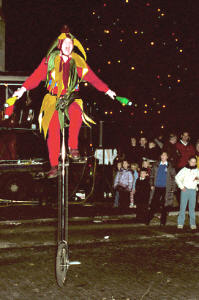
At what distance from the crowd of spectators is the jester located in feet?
27.4

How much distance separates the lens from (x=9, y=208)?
1748cm

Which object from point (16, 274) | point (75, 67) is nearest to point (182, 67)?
point (16, 274)

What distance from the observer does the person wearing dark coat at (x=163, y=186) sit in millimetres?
14430

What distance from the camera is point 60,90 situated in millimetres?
5906

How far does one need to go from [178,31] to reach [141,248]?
10.6m

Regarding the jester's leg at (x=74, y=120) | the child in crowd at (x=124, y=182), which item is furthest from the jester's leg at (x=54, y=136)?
the child in crowd at (x=124, y=182)

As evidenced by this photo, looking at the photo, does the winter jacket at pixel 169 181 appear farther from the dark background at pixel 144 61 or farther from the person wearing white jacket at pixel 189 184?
the dark background at pixel 144 61

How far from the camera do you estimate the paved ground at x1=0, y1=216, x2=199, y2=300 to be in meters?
8.27

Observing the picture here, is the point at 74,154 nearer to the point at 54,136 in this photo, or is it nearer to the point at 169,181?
the point at 54,136

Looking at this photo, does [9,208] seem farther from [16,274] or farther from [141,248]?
[16,274]

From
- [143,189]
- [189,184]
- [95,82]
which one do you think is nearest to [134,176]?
[143,189]

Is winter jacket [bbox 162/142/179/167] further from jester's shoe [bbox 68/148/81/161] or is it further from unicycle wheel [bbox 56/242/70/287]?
jester's shoe [bbox 68/148/81/161]

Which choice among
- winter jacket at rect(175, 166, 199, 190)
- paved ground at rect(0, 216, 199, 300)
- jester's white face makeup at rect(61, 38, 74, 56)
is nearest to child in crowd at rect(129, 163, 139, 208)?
paved ground at rect(0, 216, 199, 300)

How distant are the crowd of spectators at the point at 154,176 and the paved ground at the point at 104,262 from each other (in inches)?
21.2
